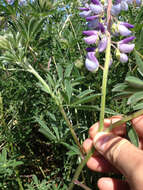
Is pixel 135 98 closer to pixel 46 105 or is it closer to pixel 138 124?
pixel 138 124

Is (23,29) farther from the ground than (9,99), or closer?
farther from the ground

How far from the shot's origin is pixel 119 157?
0.87 metres

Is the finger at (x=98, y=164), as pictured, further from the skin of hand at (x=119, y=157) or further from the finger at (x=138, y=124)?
→ the finger at (x=138, y=124)

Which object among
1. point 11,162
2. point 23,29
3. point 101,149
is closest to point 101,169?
point 101,149

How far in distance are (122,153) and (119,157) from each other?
0.09 ft

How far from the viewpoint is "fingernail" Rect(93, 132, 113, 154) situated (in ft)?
2.96

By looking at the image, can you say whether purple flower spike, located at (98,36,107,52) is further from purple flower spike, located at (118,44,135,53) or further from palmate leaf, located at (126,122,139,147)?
palmate leaf, located at (126,122,139,147)

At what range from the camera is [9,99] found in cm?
171

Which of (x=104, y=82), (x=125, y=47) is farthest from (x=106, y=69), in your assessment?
(x=125, y=47)

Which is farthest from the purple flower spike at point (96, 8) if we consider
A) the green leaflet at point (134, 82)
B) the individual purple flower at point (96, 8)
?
the green leaflet at point (134, 82)

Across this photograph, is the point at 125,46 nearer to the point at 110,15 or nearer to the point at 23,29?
the point at 110,15

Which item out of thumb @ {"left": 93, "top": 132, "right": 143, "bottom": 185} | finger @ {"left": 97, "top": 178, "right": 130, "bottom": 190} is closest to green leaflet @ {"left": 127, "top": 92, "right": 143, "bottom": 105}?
thumb @ {"left": 93, "top": 132, "right": 143, "bottom": 185}

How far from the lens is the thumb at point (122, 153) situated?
2.59ft

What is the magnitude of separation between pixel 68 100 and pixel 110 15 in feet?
1.31
